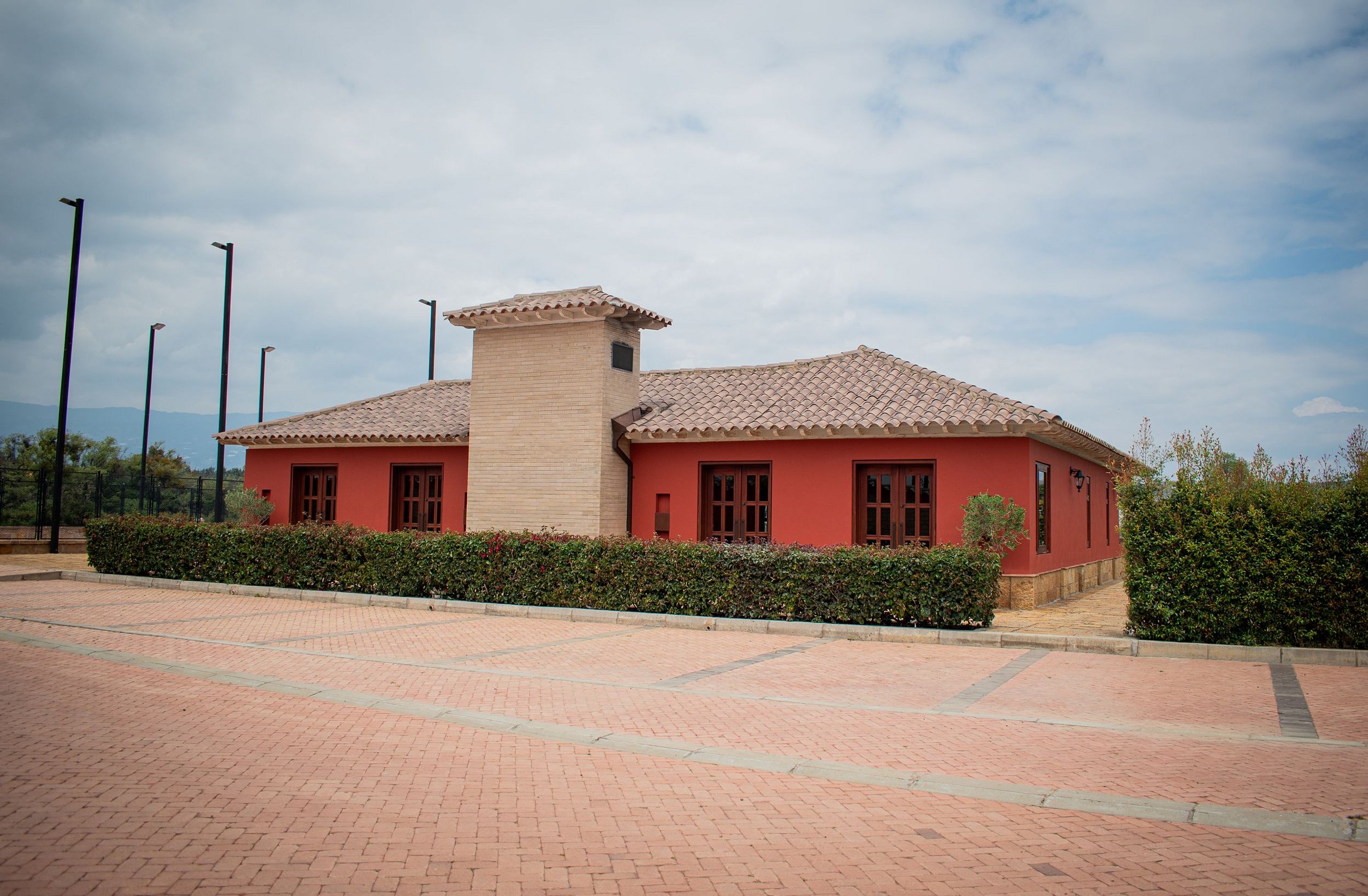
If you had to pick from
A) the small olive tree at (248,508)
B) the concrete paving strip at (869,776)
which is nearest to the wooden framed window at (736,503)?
the concrete paving strip at (869,776)

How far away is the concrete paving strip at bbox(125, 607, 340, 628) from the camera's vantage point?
12.3 meters

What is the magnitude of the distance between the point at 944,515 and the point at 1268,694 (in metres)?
6.95

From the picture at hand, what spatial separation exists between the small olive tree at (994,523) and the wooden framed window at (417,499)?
11467 millimetres

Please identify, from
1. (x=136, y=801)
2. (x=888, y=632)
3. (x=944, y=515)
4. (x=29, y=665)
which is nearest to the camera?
(x=136, y=801)

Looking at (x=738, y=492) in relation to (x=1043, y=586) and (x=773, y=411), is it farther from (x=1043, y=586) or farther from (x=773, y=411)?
(x=1043, y=586)

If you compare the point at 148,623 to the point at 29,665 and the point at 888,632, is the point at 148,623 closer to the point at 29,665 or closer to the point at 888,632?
the point at 29,665

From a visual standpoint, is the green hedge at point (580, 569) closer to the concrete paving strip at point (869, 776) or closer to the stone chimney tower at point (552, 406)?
the stone chimney tower at point (552, 406)

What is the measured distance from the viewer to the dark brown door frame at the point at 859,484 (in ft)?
50.7

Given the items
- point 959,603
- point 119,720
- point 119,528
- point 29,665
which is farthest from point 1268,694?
point 119,528

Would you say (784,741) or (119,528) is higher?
(119,528)

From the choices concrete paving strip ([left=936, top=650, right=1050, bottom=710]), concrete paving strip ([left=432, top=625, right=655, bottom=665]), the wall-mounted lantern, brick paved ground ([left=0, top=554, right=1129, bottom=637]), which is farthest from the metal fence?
concrete paving strip ([left=936, top=650, right=1050, bottom=710])

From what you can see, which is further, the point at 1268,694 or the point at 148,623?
the point at 148,623

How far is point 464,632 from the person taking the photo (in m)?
12.2

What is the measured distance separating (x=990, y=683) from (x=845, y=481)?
728 centimetres
